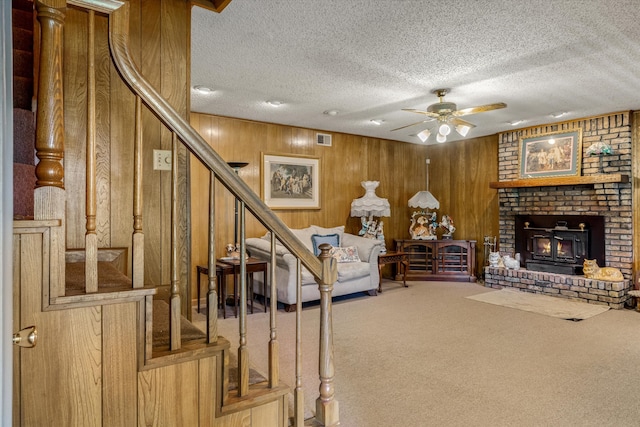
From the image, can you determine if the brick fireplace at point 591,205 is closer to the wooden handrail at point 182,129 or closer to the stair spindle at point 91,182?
the wooden handrail at point 182,129

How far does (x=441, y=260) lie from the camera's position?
257 inches

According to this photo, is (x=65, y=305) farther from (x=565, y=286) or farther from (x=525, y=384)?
(x=565, y=286)

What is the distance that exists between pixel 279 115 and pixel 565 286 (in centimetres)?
445

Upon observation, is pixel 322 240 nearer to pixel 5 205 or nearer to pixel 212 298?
pixel 212 298

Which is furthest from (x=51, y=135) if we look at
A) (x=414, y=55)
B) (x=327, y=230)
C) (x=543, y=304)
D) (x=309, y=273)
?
(x=543, y=304)

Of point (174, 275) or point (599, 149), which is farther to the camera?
point (599, 149)

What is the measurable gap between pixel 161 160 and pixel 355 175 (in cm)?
458

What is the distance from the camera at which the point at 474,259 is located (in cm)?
655

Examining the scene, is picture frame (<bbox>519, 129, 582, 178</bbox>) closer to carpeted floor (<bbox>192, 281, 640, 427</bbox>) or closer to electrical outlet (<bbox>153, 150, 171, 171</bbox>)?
carpeted floor (<bbox>192, 281, 640, 427</bbox>)

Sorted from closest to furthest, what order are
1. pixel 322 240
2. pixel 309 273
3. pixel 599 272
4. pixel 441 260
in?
pixel 309 273
pixel 599 272
pixel 322 240
pixel 441 260

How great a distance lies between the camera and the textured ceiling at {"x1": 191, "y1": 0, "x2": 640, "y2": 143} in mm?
2441

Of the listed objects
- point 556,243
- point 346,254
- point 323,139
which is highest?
point 323,139

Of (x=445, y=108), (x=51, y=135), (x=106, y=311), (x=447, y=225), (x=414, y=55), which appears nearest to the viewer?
(x=51, y=135)

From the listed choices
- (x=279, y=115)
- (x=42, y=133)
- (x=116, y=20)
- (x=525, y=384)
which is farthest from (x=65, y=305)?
(x=279, y=115)
